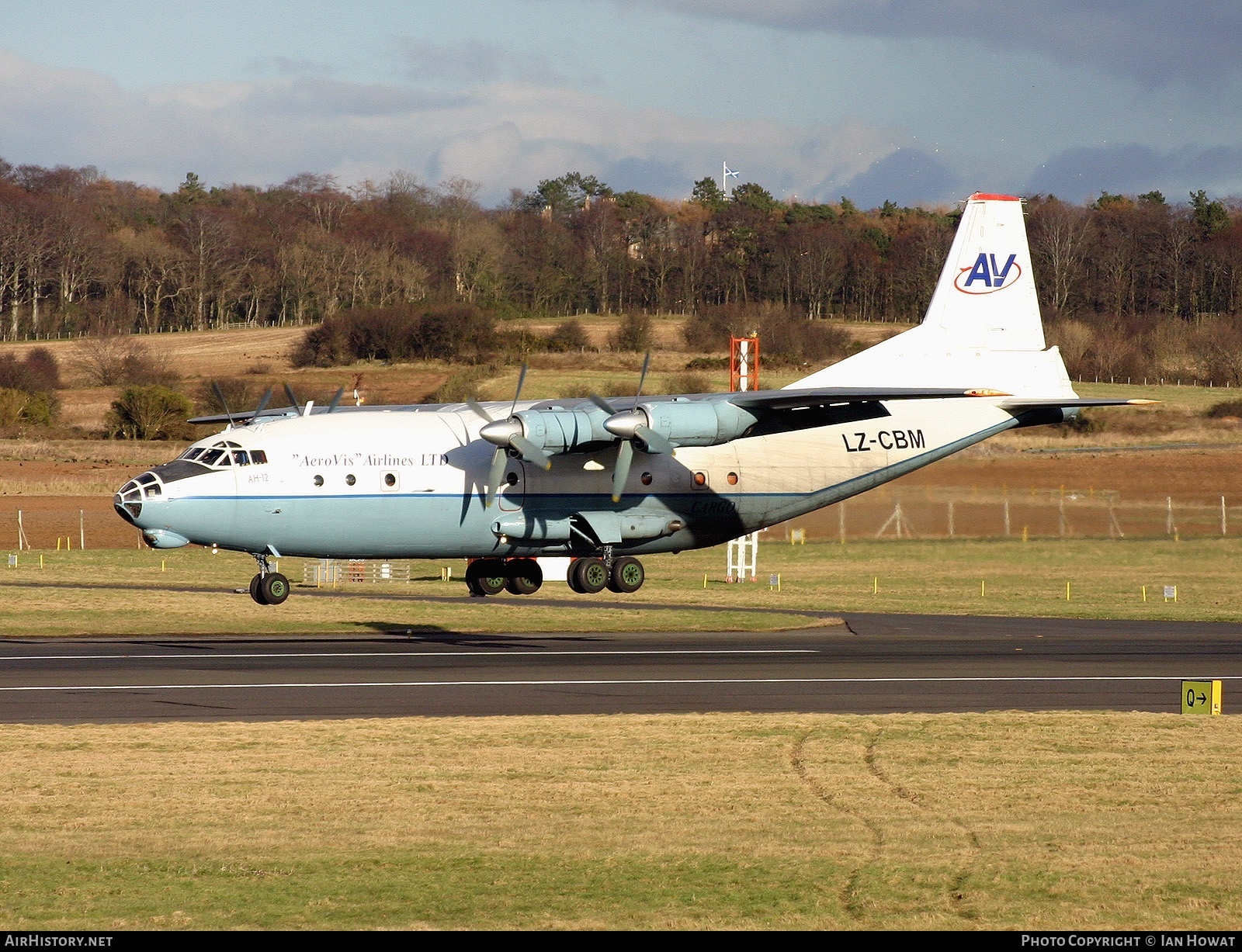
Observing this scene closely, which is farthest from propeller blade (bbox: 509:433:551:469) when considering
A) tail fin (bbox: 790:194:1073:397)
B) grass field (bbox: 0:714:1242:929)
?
tail fin (bbox: 790:194:1073:397)

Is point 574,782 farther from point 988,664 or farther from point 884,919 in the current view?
point 988,664

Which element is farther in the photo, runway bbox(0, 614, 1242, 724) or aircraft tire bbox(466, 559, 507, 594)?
aircraft tire bbox(466, 559, 507, 594)

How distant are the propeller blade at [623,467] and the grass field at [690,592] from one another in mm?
9682

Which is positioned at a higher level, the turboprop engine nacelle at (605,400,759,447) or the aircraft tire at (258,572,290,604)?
the turboprop engine nacelle at (605,400,759,447)

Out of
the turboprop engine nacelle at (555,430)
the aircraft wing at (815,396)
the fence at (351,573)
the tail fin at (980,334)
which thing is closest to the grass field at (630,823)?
the turboprop engine nacelle at (555,430)

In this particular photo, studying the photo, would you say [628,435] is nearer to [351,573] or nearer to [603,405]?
[603,405]

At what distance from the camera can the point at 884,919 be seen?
12859mm

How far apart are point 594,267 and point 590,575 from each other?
3585 inches

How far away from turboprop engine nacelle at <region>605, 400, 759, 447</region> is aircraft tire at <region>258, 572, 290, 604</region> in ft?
26.4

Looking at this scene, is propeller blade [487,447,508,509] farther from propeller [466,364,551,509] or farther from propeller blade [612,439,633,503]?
propeller blade [612,439,633,503]

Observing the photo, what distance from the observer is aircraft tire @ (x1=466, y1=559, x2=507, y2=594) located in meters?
35.1

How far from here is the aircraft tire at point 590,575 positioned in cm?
3195

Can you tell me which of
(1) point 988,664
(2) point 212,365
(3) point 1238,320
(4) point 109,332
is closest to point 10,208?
(4) point 109,332

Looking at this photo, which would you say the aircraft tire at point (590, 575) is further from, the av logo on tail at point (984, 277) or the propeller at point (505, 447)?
the av logo on tail at point (984, 277)
